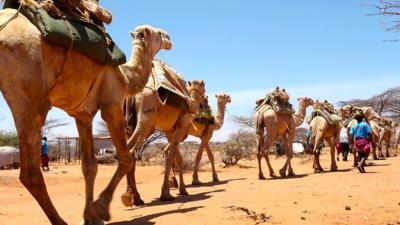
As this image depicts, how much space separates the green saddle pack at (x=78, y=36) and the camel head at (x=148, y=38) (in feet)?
3.28

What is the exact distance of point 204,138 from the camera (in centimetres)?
1548

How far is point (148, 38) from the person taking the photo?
7543 millimetres

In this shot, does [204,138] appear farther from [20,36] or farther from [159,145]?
[159,145]

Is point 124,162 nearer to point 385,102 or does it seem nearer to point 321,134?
point 321,134

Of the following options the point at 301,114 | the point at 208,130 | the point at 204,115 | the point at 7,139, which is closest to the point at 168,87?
the point at 204,115

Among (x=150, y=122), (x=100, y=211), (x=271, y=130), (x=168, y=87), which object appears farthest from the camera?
(x=271, y=130)

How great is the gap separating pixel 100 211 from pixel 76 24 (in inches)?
89.6

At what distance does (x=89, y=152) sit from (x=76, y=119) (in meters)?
0.47

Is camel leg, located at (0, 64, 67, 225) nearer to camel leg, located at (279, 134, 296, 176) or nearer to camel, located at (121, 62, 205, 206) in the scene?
camel, located at (121, 62, 205, 206)

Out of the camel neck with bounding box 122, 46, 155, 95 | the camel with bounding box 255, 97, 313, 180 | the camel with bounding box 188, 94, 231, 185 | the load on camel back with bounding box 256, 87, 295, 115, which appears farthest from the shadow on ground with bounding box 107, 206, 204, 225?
the load on camel back with bounding box 256, 87, 295, 115

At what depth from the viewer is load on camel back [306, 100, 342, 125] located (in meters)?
16.8

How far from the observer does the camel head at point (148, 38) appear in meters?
7.41

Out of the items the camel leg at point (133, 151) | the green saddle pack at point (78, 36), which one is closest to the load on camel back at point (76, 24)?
the green saddle pack at point (78, 36)

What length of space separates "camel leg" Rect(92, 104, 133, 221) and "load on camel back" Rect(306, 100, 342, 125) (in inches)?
458
